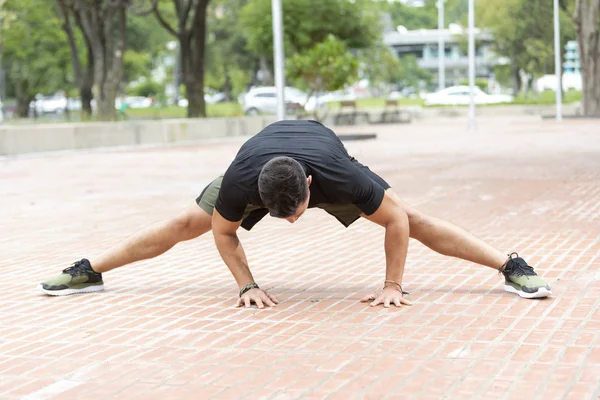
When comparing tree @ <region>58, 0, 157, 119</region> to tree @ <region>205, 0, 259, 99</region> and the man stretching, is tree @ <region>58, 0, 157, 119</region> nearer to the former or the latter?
the man stretching

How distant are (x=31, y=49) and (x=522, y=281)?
40.8 metres

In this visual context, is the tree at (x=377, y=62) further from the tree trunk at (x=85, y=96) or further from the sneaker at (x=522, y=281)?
the sneaker at (x=522, y=281)

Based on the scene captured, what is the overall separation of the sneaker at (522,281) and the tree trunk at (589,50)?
29.0 m

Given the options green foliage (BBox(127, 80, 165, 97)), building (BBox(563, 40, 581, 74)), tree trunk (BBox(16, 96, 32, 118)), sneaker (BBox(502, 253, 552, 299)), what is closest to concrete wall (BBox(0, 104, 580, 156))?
sneaker (BBox(502, 253, 552, 299))

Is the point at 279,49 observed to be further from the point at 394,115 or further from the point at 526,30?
the point at 526,30

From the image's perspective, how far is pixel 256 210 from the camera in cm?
573

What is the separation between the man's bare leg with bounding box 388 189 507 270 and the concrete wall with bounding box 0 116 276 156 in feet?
57.4

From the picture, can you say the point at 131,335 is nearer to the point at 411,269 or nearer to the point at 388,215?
the point at 388,215

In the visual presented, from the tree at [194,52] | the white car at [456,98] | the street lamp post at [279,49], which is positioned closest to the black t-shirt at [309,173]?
the street lamp post at [279,49]

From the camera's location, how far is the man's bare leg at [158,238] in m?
6.07

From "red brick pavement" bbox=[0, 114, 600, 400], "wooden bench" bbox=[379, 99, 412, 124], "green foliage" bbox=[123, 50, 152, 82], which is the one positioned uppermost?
"green foliage" bbox=[123, 50, 152, 82]

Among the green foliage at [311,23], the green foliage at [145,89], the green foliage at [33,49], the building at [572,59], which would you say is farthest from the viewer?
the building at [572,59]

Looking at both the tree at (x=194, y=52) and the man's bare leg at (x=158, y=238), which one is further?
the tree at (x=194, y=52)

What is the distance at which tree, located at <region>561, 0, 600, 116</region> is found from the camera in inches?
1340
